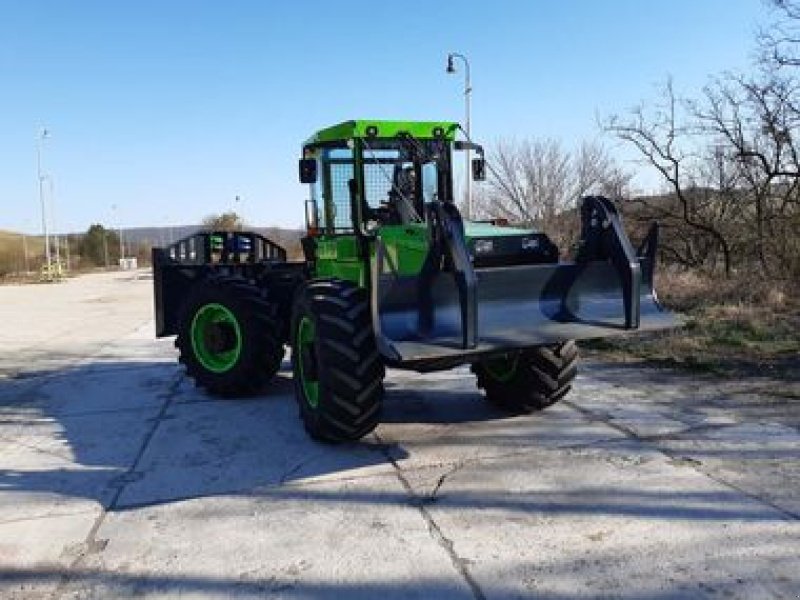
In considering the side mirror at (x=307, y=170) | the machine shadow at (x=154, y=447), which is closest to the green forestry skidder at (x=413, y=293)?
the side mirror at (x=307, y=170)

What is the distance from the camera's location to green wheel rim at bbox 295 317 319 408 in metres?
6.84

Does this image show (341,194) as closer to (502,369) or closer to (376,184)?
(376,184)

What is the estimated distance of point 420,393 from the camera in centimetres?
880

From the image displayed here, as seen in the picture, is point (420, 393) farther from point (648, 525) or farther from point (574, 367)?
point (648, 525)

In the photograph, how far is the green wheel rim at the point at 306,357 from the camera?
6.84 metres

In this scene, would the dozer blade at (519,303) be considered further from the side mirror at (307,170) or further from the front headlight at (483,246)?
the side mirror at (307,170)

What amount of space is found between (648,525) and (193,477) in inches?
129

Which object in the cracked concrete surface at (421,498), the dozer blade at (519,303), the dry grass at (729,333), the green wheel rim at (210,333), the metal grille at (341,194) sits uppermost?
the metal grille at (341,194)

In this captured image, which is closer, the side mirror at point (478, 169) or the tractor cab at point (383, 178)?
the tractor cab at point (383, 178)

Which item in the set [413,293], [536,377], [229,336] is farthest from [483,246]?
[229,336]

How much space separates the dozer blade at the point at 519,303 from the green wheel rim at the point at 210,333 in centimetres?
344

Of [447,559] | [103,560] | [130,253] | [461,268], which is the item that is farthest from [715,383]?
[130,253]

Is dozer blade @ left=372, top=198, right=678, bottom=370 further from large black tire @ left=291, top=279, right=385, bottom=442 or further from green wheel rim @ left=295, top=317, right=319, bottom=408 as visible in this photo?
green wheel rim @ left=295, top=317, right=319, bottom=408

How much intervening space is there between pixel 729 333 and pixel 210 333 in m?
6.74
